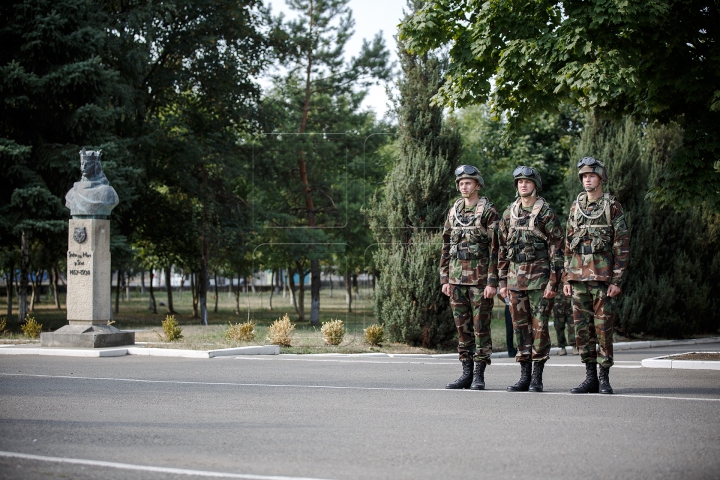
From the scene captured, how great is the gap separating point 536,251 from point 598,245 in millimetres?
657

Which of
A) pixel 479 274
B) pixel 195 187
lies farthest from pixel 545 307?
pixel 195 187

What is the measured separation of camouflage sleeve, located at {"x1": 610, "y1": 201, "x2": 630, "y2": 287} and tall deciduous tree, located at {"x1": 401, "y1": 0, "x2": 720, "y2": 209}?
452cm

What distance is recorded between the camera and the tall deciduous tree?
13.3 metres

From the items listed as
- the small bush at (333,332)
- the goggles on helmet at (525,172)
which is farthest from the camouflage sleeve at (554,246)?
the small bush at (333,332)

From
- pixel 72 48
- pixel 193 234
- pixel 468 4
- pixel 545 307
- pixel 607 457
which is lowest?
pixel 607 457

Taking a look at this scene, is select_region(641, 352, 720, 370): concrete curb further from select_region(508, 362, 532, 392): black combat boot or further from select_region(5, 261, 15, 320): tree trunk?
select_region(5, 261, 15, 320): tree trunk

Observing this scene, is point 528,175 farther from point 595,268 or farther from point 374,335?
point 374,335

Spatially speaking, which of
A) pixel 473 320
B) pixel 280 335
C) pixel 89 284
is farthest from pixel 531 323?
pixel 89 284

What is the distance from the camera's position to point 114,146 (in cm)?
2383

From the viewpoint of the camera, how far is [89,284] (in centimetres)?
1652

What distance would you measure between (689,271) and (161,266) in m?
27.8

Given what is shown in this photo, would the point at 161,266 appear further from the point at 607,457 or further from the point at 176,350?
the point at 607,457

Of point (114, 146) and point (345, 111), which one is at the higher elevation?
point (345, 111)

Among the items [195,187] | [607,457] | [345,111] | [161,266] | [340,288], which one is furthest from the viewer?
[340,288]
